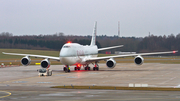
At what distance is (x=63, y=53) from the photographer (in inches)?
1891

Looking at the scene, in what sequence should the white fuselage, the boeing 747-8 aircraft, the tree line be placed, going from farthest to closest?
the tree line < the boeing 747-8 aircraft < the white fuselage

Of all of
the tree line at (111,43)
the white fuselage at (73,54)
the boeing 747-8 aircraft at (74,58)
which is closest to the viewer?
the white fuselage at (73,54)

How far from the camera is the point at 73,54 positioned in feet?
164

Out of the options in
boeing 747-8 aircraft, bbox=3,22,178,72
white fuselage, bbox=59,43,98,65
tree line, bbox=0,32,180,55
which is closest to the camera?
white fuselage, bbox=59,43,98,65

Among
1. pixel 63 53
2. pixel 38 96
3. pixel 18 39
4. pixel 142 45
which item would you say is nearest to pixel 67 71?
pixel 63 53

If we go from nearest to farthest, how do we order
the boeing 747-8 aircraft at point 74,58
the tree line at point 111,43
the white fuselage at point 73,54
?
the white fuselage at point 73,54
the boeing 747-8 aircraft at point 74,58
the tree line at point 111,43

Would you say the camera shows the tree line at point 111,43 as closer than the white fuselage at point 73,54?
No

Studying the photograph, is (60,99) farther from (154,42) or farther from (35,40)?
(35,40)

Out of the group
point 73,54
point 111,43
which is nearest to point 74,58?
point 73,54

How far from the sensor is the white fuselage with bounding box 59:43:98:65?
48062 millimetres

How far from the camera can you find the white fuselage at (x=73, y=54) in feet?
158

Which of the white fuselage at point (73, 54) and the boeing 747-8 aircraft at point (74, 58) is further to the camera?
the boeing 747-8 aircraft at point (74, 58)

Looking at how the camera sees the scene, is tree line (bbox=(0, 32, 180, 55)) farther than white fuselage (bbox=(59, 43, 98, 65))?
Yes

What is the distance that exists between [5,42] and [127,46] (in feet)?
177
